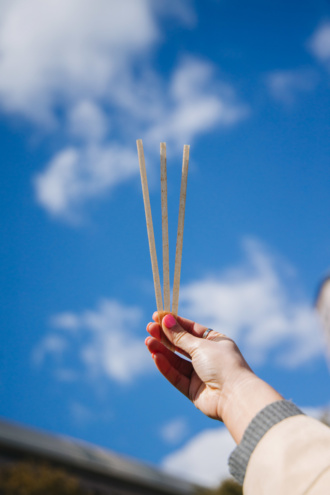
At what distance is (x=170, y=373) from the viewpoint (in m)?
2.84

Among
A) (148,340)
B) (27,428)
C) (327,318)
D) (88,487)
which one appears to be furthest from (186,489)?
(327,318)

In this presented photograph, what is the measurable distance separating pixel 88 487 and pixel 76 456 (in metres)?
1.29

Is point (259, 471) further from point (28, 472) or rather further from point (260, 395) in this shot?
point (28, 472)

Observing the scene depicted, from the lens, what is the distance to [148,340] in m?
2.85

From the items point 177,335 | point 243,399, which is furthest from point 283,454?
point 177,335

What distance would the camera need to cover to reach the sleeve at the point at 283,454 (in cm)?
129

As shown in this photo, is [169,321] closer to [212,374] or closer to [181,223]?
[212,374]

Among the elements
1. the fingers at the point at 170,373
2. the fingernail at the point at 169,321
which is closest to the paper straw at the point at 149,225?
the fingernail at the point at 169,321

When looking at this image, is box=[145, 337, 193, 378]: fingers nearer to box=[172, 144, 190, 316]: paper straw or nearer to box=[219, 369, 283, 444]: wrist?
box=[172, 144, 190, 316]: paper straw

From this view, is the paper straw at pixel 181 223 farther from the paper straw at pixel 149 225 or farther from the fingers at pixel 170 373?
the fingers at pixel 170 373

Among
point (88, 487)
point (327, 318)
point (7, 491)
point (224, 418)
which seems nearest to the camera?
point (224, 418)

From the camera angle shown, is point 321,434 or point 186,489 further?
point 186,489

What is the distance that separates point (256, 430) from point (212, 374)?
2.30ft

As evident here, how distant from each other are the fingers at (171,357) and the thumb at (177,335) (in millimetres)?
187
